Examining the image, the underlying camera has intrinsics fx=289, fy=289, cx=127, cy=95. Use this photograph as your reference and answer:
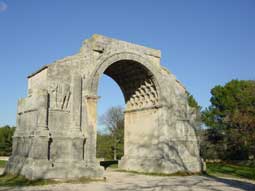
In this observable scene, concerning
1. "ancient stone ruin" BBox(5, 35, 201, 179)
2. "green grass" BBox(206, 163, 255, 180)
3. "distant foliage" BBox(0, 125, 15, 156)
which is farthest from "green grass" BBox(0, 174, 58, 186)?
"distant foliage" BBox(0, 125, 15, 156)

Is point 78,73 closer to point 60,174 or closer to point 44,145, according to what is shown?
point 44,145

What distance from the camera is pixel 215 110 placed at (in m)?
34.4

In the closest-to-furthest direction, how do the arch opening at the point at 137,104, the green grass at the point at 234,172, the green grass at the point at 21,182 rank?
1. the green grass at the point at 21,182
2. the green grass at the point at 234,172
3. the arch opening at the point at 137,104

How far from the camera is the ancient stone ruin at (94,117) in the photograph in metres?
12.3

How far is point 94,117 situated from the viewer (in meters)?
13.5

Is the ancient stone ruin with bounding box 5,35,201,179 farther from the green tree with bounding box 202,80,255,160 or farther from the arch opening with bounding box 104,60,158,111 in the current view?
the green tree with bounding box 202,80,255,160

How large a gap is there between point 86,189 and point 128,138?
26.7ft

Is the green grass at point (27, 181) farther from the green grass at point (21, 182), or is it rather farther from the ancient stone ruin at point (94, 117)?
the ancient stone ruin at point (94, 117)

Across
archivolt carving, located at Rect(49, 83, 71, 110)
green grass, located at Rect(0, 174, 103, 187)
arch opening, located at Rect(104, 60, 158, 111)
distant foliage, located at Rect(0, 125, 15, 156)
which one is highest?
arch opening, located at Rect(104, 60, 158, 111)

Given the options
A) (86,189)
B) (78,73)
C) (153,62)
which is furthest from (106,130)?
(86,189)

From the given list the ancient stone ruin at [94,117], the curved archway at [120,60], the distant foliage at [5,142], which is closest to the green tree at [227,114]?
the ancient stone ruin at [94,117]

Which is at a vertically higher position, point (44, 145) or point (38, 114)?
point (38, 114)

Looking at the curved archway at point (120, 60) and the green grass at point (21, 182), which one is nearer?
the green grass at point (21, 182)

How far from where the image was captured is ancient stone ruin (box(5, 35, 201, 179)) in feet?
40.4
